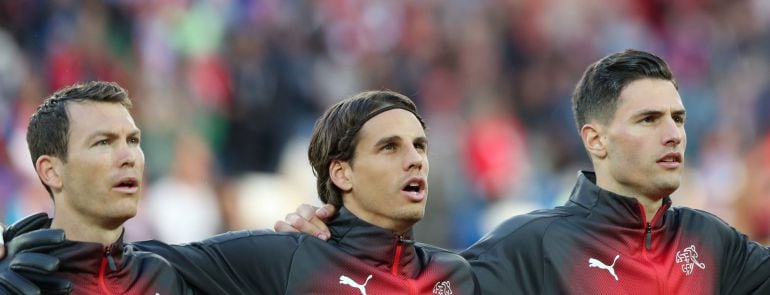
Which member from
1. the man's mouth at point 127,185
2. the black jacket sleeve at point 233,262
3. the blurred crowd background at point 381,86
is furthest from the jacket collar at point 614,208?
the blurred crowd background at point 381,86

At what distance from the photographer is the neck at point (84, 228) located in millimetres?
5148

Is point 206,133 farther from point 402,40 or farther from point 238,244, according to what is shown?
point 238,244

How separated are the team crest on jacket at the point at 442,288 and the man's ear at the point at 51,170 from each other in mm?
1481

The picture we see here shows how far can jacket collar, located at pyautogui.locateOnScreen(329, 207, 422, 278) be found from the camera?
5.55 meters

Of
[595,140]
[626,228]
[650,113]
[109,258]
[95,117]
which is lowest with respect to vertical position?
[626,228]

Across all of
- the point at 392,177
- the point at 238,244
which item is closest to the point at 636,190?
the point at 392,177

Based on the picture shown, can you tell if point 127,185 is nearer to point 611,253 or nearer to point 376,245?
point 376,245

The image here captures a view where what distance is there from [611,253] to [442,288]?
74 centimetres

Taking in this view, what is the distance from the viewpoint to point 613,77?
5.96 meters

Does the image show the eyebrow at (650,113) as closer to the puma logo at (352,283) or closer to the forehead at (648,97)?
the forehead at (648,97)

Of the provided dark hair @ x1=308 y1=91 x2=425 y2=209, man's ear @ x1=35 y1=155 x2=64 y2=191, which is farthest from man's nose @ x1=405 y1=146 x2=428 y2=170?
man's ear @ x1=35 y1=155 x2=64 y2=191

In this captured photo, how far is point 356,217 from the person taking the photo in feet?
18.4

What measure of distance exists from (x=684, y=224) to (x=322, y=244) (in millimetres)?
1566

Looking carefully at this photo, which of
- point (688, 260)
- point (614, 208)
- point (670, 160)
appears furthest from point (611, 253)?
point (670, 160)
